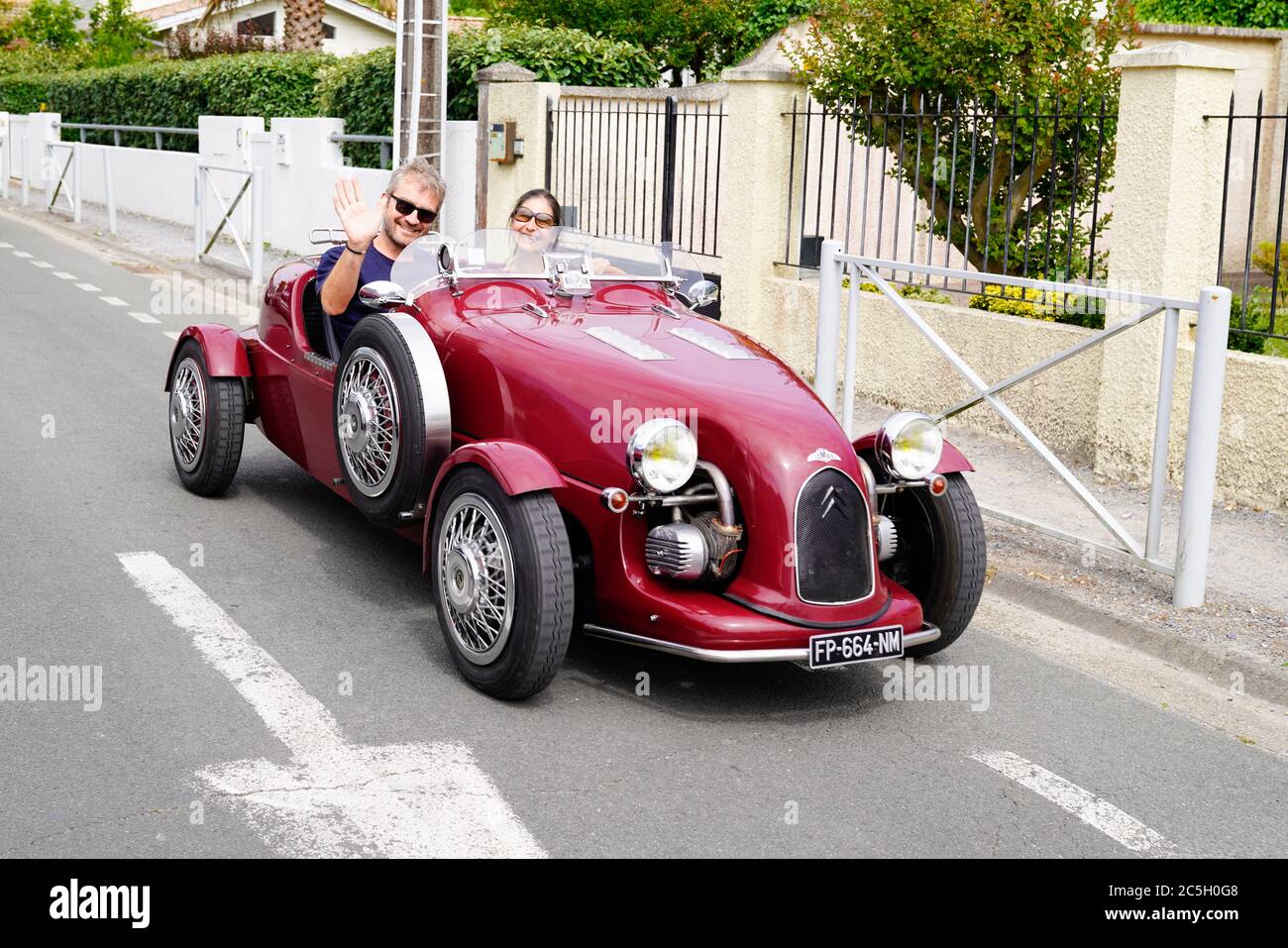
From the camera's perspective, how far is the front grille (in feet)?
16.0

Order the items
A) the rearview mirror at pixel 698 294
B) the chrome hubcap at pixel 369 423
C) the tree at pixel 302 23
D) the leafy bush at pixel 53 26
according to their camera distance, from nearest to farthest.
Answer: the chrome hubcap at pixel 369 423 → the rearview mirror at pixel 698 294 → the tree at pixel 302 23 → the leafy bush at pixel 53 26

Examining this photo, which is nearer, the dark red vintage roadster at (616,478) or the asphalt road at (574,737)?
the asphalt road at (574,737)

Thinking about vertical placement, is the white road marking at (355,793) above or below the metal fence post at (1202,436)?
below

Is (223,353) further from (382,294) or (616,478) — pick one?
(616,478)

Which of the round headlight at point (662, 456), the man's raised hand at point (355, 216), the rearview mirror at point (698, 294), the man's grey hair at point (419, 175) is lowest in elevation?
the round headlight at point (662, 456)

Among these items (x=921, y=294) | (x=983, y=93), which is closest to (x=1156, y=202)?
(x=983, y=93)

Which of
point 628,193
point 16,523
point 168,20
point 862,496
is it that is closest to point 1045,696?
point 862,496

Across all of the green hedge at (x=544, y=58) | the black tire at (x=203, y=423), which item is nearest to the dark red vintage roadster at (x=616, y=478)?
the black tire at (x=203, y=423)

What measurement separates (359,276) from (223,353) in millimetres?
1071

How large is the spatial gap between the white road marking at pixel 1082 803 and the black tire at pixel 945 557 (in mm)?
630

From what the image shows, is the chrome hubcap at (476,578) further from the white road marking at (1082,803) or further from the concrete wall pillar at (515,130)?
the concrete wall pillar at (515,130)

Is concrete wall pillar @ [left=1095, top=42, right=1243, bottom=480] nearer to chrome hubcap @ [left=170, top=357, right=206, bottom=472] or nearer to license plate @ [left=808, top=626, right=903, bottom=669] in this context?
license plate @ [left=808, top=626, right=903, bottom=669]

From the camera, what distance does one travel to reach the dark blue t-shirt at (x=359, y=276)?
6.54 m

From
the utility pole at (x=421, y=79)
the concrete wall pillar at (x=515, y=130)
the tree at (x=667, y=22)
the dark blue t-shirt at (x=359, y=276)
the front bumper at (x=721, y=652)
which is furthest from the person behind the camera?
the tree at (x=667, y=22)
